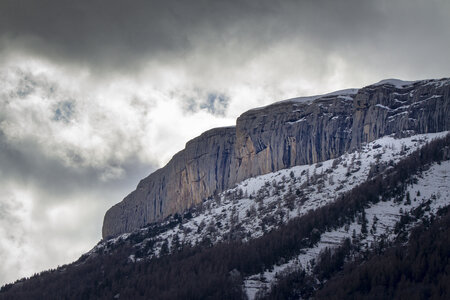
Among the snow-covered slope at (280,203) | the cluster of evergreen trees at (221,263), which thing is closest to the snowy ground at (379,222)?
the cluster of evergreen trees at (221,263)

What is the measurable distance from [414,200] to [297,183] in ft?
176

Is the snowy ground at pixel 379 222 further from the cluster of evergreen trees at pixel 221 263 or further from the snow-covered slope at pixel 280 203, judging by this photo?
the snow-covered slope at pixel 280 203

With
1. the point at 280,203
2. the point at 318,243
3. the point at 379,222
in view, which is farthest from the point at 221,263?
the point at 280,203

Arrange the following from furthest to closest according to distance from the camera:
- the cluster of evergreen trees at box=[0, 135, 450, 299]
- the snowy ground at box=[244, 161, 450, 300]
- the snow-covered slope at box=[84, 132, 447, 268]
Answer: the snow-covered slope at box=[84, 132, 447, 268], the cluster of evergreen trees at box=[0, 135, 450, 299], the snowy ground at box=[244, 161, 450, 300]

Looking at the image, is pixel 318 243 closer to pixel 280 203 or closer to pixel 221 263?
pixel 221 263

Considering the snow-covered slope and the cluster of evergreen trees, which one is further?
the snow-covered slope

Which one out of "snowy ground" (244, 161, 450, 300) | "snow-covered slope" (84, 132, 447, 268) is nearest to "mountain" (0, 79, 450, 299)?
"snowy ground" (244, 161, 450, 300)

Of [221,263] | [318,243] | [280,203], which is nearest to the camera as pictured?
[318,243]

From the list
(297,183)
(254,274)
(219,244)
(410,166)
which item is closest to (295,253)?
(254,274)

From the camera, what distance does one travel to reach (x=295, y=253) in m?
139

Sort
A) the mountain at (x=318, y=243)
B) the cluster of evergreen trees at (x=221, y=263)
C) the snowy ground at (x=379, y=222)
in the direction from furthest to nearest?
the cluster of evergreen trees at (x=221, y=263) → the snowy ground at (x=379, y=222) → the mountain at (x=318, y=243)

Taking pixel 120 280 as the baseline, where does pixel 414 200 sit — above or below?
above

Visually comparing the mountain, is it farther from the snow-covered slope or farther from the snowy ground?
the snow-covered slope

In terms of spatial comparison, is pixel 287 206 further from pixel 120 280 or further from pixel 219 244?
pixel 120 280
